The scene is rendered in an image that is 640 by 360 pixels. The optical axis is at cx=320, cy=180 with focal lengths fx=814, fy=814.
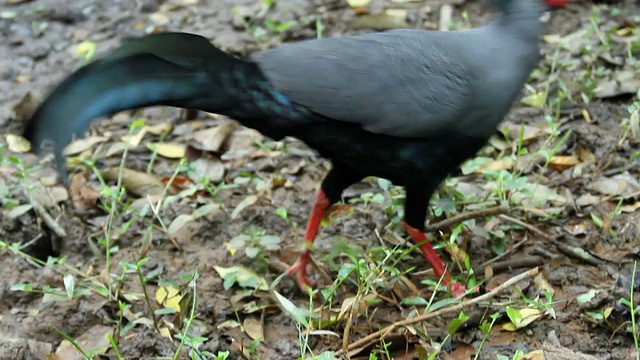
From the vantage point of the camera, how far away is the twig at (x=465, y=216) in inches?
119

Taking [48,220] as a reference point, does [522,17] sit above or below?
above

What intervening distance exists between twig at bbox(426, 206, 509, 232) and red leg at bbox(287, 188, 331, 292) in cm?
42

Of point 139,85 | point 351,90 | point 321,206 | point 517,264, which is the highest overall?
point 139,85

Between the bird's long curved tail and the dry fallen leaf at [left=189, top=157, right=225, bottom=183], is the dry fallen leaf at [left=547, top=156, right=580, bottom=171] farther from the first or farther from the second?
the bird's long curved tail

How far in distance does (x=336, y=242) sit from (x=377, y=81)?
852 millimetres

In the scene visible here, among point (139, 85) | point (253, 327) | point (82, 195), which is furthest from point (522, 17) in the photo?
point (82, 195)

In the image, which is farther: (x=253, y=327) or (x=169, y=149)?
(x=169, y=149)

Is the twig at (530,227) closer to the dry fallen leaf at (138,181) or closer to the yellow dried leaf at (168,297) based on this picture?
the yellow dried leaf at (168,297)

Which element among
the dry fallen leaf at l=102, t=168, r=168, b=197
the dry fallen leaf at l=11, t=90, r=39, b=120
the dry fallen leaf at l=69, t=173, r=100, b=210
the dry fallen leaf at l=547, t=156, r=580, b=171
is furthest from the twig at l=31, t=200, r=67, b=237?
the dry fallen leaf at l=547, t=156, r=580, b=171

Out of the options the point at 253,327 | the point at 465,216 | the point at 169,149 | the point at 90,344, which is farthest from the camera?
the point at 169,149

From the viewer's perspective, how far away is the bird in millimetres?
2471

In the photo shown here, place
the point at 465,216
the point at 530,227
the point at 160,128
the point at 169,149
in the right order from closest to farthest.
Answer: the point at 465,216 → the point at 530,227 → the point at 169,149 → the point at 160,128

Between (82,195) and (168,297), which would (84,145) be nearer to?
(82,195)

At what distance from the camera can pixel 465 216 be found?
3.08 meters
